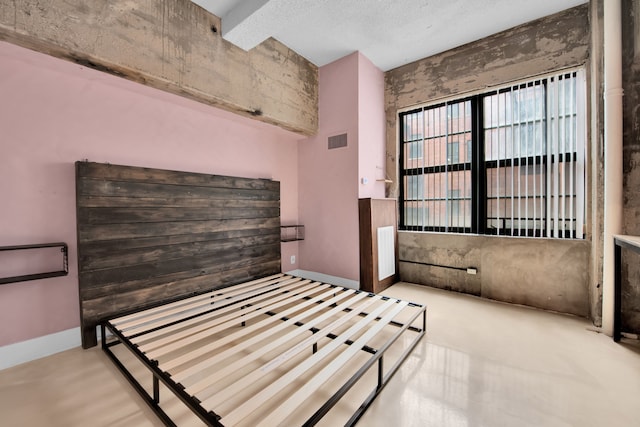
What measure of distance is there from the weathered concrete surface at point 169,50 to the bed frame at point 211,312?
785mm

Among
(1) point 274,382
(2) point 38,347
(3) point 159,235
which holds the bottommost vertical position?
(2) point 38,347

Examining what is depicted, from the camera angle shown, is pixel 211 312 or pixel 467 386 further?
pixel 211 312

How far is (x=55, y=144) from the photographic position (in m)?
2.01

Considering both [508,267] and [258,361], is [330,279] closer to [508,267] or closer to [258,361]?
[258,361]

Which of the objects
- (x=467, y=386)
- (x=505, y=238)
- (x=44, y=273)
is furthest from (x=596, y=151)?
(x=44, y=273)

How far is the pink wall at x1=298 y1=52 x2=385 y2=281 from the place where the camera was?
11.0 feet

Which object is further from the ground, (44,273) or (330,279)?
(44,273)

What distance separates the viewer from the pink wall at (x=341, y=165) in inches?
132

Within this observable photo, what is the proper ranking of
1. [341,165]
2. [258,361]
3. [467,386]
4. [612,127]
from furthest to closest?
[341,165], [612,127], [258,361], [467,386]

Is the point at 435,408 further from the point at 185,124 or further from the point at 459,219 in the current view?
the point at 185,124

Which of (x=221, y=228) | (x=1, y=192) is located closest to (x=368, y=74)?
(x=221, y=228)

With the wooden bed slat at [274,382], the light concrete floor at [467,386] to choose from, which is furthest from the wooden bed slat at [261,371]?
the light concrete floor at [467,386]

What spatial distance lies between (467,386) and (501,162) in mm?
2521

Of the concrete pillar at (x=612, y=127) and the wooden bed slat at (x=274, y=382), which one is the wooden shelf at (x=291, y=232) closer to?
the wooden bed slat at (x=274, y=382)
